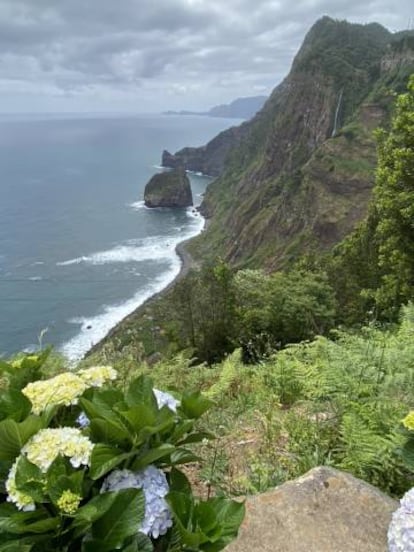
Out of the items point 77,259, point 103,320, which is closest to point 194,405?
point 103,320

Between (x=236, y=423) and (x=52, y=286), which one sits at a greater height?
(x=236, y=423)

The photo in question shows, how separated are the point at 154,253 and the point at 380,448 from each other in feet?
344

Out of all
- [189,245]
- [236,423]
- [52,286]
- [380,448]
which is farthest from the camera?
[189,245]

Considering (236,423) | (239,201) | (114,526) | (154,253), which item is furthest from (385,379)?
(239,201)

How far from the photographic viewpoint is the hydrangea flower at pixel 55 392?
9.23ft

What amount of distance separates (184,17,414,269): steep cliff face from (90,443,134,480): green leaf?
61.3 m

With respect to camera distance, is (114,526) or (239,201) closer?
(114,526)

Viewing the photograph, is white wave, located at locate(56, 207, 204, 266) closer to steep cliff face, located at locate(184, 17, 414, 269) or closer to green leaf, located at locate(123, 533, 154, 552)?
steep cliff face, located at locate(184, 17, 414, 269)

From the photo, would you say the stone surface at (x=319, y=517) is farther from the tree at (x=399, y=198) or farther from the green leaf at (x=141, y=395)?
the tree at (x=399, y=198)

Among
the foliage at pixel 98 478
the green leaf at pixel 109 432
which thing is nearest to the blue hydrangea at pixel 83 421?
the foliage at pixel 98 478

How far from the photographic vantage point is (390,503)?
142 inches

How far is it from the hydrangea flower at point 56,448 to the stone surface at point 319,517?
4.31 feet

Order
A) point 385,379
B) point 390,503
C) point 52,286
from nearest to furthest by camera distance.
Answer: point 390,503 → point 385,379 → point 52,286

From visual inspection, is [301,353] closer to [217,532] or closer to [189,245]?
[217,532]
